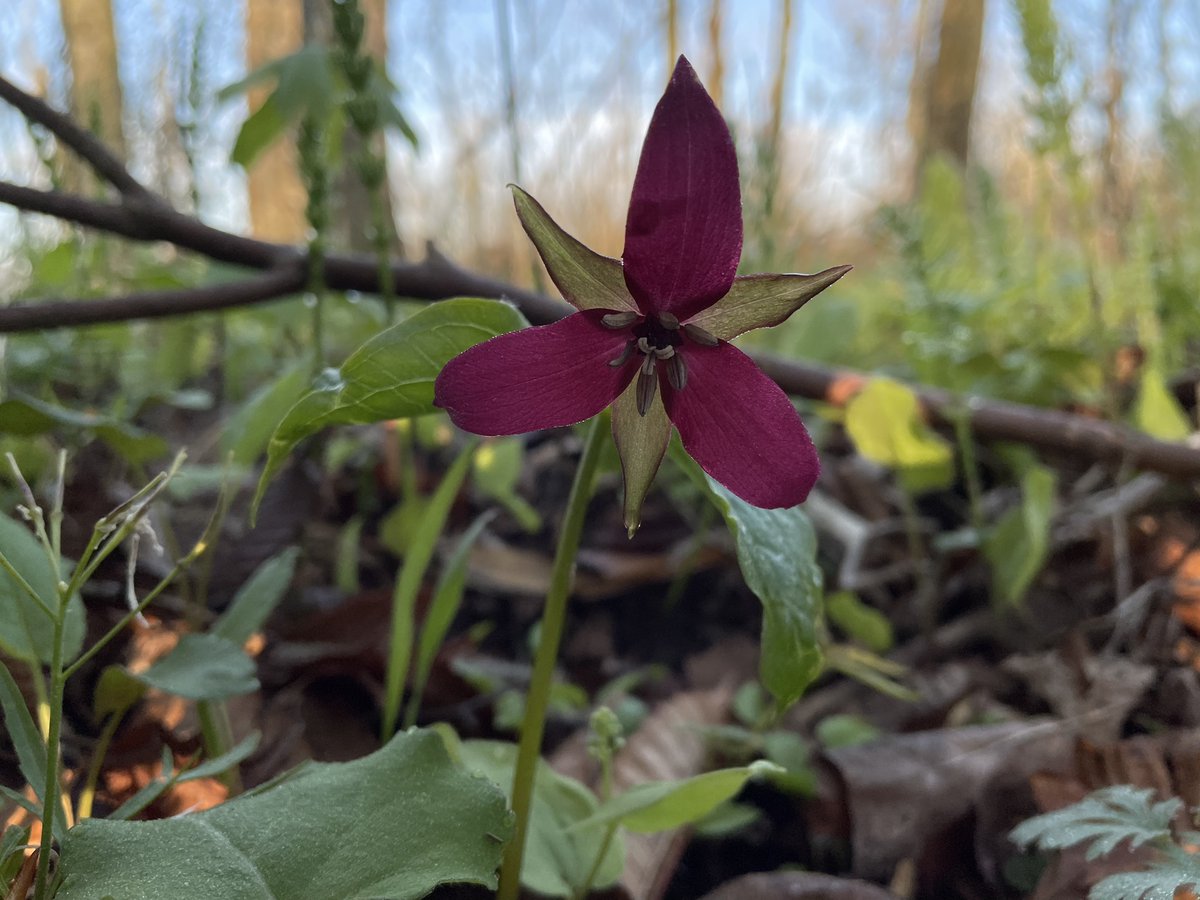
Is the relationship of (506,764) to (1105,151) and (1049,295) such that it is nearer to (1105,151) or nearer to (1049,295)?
(1105,151)

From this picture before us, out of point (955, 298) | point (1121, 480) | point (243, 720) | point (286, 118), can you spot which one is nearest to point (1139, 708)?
point (1121, 480)

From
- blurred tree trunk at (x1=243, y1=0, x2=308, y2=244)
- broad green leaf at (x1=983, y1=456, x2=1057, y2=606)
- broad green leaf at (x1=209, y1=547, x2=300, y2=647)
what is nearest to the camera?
broad green leaf at (x1=209, y1=547, x2=300, y2=647)

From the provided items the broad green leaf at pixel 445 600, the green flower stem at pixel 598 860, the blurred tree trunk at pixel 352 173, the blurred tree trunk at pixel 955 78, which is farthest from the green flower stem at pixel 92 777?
the blurred tree trunk at pixel 955 78

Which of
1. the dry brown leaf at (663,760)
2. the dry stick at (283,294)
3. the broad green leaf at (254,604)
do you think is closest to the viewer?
the broad green leaf at (254,604)

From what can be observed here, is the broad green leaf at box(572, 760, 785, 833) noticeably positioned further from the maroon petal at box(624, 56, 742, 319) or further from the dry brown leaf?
the maroon petal at box(624, 56, 742, 319)

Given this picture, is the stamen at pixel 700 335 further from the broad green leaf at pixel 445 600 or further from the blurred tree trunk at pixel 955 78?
the blurred tree trunk at pixel 955 78


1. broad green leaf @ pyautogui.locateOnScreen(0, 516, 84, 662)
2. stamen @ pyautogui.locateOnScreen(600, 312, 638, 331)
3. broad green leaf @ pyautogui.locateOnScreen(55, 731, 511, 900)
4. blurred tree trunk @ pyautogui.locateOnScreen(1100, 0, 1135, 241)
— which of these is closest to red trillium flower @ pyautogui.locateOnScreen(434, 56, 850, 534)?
stamen @ pyautogui.locateOnScreen(600, 312, 638, 331)
